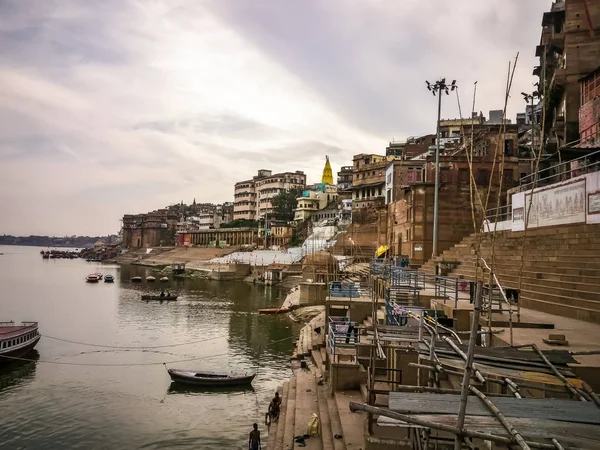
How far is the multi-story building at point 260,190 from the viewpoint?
100m

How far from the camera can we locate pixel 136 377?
2100cm

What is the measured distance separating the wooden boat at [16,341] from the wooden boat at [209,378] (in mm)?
8736

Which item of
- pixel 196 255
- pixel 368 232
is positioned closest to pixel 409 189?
pixel 368 232

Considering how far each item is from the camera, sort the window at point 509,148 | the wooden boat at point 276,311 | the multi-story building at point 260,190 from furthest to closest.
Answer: the multi-story building at point 260,190
the wooden boat at point 276,311
the window at point 509,148

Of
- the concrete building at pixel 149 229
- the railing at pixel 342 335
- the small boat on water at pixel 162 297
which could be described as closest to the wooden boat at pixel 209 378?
the railing at pixel 342 335

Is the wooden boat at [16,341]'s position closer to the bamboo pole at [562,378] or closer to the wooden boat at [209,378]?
the wooden boat at [209,378]

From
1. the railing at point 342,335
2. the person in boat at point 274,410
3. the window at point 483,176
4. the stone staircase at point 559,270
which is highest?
the window at point 483,176

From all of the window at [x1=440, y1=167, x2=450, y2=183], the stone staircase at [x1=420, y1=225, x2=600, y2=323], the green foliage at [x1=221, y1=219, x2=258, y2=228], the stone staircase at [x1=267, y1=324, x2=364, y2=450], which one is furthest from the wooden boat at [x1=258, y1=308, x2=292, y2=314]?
the green foliage at [x1=221, y1=219, x2=258, y2=228]

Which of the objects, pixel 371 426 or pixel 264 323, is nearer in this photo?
pixel 371 426

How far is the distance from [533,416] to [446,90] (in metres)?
26.2

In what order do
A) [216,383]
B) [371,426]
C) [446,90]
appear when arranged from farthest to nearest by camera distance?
[446,90] < [216,383] < [371,426]

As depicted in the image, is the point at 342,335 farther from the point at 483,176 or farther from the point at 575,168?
the point at 483,176

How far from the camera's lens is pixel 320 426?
11.5 metres

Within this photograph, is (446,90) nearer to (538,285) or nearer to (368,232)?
(538,285)
